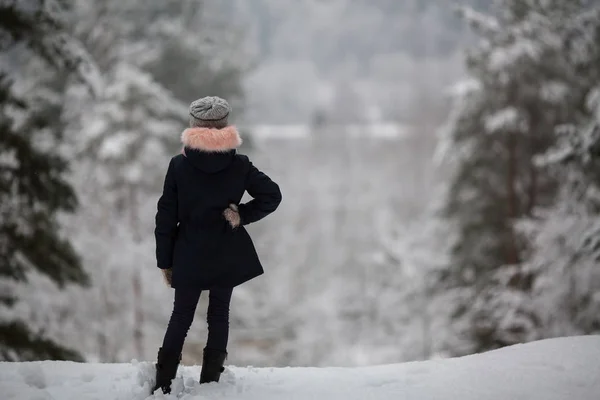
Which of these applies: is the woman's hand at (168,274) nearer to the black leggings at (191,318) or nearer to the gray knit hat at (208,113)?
the black leggings at (191,318)

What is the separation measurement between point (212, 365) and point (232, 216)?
101cm

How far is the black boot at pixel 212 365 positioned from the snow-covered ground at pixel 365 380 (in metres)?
0.07

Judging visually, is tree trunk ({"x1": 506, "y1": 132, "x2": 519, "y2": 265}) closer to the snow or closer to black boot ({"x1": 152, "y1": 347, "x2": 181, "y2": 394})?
the snow

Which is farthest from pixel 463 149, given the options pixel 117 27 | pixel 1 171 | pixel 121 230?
pixel 117 27

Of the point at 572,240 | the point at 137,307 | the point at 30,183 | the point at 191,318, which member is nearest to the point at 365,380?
the point at 191,318

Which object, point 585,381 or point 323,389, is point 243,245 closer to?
point 323,389

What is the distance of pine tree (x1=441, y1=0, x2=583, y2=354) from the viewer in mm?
11000

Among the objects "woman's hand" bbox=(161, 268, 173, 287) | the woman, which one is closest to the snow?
the woman

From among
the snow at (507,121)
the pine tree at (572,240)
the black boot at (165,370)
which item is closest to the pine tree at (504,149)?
the snow at (507,121)

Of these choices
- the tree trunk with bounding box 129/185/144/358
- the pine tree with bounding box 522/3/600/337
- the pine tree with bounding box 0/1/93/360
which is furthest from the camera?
the tree trunk with bounding box 129/185/144/358

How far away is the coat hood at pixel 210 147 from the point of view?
3504mm

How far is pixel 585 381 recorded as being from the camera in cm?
380

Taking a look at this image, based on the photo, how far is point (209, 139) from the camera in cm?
350

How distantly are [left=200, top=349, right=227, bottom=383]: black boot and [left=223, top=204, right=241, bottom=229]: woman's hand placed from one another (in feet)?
2.81
